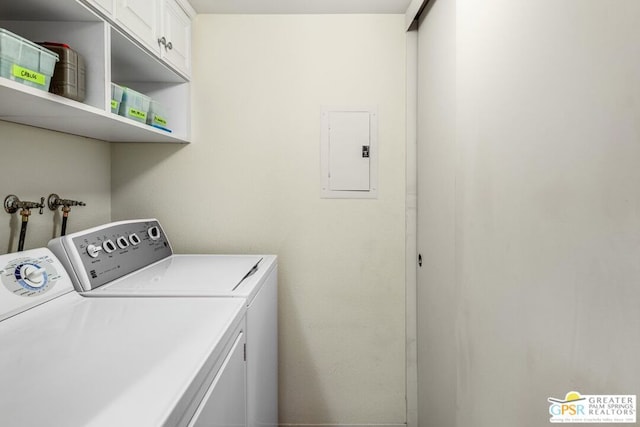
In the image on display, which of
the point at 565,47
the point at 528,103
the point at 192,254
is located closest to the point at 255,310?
the point at 192,254

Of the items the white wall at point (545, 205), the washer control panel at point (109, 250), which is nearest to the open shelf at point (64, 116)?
the washer control panel at point (109, 250)

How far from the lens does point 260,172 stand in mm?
1945

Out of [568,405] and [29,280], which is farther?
[29,280]

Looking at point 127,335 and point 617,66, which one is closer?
point 617,66

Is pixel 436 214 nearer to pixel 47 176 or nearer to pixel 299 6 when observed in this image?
pixel 299 6

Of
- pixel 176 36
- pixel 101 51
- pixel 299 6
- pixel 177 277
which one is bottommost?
pixel 177 277

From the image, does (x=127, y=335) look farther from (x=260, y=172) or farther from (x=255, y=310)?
(x=260, y=172)

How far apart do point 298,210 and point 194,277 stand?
74 cm

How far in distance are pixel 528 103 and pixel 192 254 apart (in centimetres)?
174

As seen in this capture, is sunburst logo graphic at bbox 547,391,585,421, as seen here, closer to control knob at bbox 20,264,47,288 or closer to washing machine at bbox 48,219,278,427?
washing machine at bbox 48,219,278,427

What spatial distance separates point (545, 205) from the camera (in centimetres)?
79

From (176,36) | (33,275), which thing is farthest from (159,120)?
(33,275)

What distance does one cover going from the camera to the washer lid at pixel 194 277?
3.88 ft

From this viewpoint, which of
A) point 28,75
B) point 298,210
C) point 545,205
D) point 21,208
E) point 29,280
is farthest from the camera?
point 298,210
